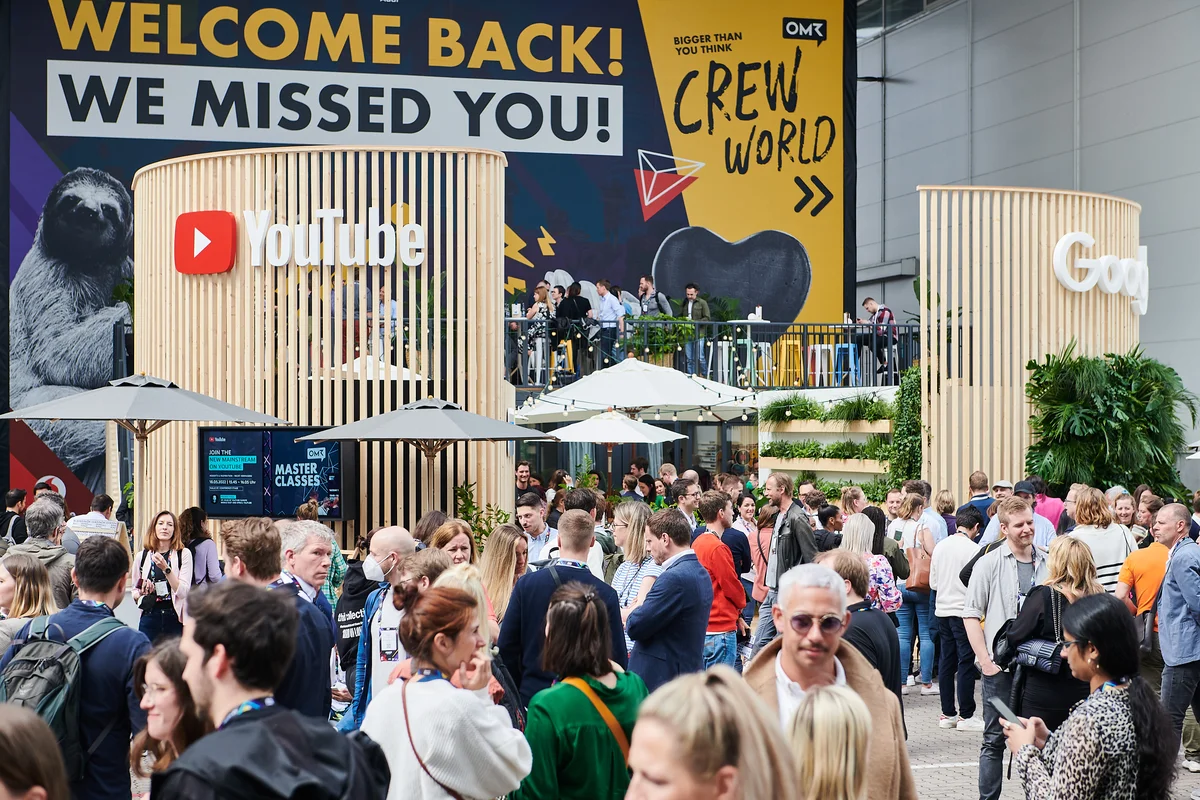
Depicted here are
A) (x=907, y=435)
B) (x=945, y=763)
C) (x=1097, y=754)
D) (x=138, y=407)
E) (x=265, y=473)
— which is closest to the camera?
(x=1097, y=754)

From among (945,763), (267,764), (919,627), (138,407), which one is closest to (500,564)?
(945,763)

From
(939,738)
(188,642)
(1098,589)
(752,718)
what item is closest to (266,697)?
(188,642)

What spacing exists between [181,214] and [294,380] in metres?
2.10

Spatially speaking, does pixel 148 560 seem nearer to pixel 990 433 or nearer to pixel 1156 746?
pixel 1156 746

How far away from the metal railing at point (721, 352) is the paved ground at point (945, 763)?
30.7ft

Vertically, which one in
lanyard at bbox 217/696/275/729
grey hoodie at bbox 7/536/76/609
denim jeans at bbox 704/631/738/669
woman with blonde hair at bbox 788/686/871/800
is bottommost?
denim jeans at bbox 704/631/738/669

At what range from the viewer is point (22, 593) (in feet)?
16.3

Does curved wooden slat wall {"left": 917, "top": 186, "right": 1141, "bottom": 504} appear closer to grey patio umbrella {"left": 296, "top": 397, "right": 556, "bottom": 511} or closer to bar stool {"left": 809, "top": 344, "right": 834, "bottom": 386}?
bar stool {"left": 809, "top": 344, "right": 834, "bottom": 386}

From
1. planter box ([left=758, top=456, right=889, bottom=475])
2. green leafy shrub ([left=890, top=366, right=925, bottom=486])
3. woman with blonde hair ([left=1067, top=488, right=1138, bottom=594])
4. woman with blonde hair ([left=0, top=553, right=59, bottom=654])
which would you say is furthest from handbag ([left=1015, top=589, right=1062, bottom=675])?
planter box ([left=758, top=456, right=889, bottom=475])

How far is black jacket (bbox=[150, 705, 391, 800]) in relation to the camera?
8.20 ft

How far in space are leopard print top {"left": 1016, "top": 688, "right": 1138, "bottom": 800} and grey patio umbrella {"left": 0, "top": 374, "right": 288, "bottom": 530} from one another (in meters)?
7.37

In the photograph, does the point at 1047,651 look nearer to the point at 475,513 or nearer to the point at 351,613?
the point at 351,613

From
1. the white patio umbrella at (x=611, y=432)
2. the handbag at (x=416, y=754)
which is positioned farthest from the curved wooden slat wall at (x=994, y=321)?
the handbag at (x=416, y=754)

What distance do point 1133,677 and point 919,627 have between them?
6774 mm
